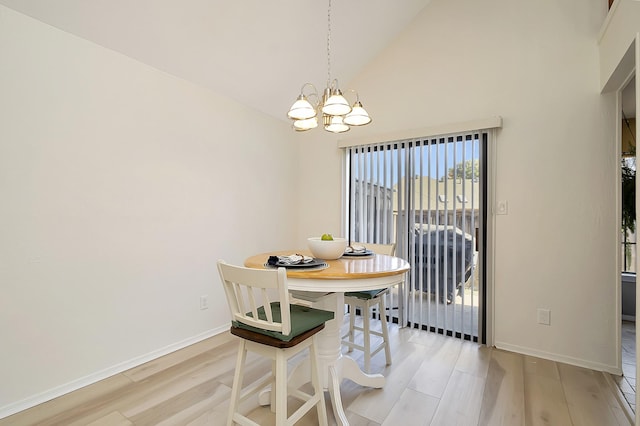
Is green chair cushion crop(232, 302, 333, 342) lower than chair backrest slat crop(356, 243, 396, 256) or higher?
lower

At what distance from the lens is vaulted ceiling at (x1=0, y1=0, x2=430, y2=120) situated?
6.51ft

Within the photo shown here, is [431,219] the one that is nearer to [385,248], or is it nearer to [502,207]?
[502,207]

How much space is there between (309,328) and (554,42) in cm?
292

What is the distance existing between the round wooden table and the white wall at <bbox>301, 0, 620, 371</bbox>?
1425 millimetres

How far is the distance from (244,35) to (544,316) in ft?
10.8

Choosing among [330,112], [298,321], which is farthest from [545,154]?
[298,321]

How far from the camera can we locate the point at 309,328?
1.47 m

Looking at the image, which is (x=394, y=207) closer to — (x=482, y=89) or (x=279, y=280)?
(x=482, y=89)

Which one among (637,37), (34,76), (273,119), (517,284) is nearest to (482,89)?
(637,37)

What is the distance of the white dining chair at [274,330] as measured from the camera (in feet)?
4.34

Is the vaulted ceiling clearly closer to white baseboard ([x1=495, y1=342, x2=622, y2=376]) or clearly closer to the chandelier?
the chandelier

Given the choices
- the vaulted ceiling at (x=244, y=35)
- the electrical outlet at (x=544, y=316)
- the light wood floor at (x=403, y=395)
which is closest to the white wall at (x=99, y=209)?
the vaulted ceiling at (x=244, y=35)

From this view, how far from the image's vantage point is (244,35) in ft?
8.25

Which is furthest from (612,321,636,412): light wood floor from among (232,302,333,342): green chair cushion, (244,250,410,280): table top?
(232,302,333,342): green chair cushion
